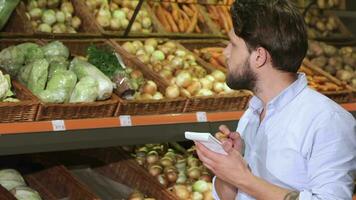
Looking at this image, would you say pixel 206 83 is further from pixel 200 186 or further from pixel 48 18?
pixel 48 18

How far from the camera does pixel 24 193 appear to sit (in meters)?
3.46

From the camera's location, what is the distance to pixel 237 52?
2270 mm

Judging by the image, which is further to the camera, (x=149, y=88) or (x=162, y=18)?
(x=162, y=18)

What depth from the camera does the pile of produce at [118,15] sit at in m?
4.39

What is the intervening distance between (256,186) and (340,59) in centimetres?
308

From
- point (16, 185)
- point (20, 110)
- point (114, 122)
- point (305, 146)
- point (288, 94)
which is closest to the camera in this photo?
point (305, 146)

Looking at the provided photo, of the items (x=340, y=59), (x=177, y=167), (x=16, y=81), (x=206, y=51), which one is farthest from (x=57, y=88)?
(x=340, y=59)

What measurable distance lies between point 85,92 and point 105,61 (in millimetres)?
486

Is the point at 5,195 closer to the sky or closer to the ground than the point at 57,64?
closer to the ground

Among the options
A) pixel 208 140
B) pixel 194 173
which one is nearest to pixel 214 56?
pixel 194 173

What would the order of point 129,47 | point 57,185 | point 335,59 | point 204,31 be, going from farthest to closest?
point 335,59, point 204,31, point 129,47, point 57,185

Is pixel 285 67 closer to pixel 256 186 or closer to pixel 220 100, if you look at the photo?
pixel 256 186

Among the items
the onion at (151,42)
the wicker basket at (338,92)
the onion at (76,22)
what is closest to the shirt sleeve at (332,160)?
the wicker basket at (338,92)

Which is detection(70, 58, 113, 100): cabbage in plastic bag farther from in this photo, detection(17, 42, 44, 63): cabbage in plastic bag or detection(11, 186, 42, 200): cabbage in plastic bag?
detection(11, 186, 42, 200): cabbage in plastic bag
